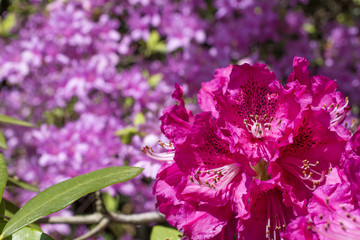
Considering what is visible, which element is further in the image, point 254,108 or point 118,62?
point 118,62

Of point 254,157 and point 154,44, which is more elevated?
point 154,44

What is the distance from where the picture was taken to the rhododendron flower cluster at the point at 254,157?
0.81 meters

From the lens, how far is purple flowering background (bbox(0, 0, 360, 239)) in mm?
2285

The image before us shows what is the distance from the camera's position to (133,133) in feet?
5.78

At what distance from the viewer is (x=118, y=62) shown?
292 centimetres

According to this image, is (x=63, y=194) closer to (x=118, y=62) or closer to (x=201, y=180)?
(x=201, y=180)

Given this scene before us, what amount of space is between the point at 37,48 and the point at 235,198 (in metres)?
2.15

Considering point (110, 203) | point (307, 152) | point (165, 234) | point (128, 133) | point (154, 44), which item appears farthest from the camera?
point (154, 44)

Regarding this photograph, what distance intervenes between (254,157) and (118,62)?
2232 millimetres

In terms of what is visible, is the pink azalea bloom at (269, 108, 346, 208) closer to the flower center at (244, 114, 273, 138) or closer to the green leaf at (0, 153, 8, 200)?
the flower center at (244, 114, 273, 138)

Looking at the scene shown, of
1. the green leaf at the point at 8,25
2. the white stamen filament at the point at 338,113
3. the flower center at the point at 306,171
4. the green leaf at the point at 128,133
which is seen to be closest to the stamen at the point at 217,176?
the flower center at the point at 306,171

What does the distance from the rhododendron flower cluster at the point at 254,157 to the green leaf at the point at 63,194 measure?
0.45 ft

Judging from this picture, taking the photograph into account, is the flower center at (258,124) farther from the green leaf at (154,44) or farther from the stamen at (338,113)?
the green leaf at (154,44)

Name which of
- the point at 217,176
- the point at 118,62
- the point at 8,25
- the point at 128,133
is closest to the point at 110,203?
the point at 128,133
